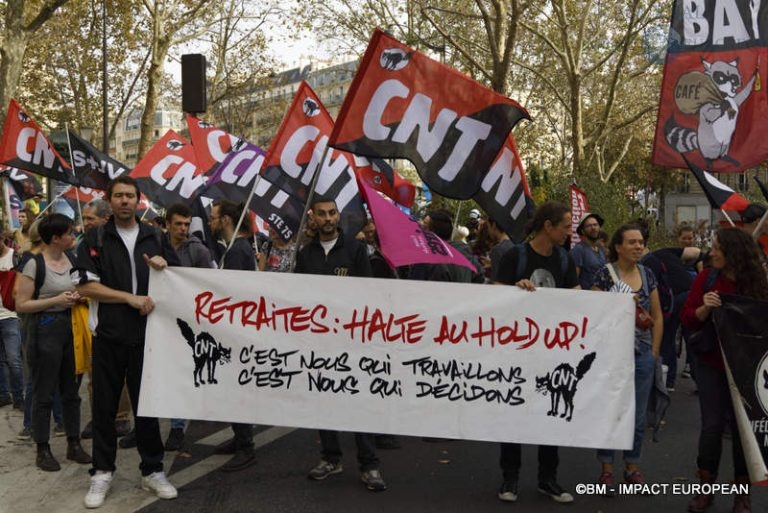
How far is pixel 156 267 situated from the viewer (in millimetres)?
4898

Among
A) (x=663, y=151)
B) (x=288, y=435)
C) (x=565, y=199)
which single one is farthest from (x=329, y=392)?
(x=565, y=199)

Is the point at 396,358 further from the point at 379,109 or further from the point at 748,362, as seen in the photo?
the point at 748,362

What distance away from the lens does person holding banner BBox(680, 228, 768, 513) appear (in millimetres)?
4699

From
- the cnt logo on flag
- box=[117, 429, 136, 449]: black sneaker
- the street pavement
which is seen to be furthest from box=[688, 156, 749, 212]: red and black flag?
box=[117, 429, 136, 449]: black sneaker

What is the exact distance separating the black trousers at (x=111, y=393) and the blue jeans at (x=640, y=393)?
2766 mm

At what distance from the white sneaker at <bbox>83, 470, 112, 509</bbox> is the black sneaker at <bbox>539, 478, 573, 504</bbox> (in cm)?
255

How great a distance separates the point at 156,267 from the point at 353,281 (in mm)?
1137

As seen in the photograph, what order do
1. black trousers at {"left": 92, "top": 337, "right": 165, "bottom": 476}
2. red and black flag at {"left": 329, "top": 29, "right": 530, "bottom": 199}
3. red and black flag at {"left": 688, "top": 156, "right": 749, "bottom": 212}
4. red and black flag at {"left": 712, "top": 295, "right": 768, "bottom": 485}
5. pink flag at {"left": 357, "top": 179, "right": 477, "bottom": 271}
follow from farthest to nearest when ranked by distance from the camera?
1. red and black flag at {"left": 688, "top": 156, "right": 749, "bottom": 212}
2. pink flag at {"left": 357, "top": 179, "right": 477, "bottom": 271}
3. red and black flag at {"left": 329, "top": 29, "right": 530, "bottom": 199}
4. black trousers at {"left": 92, "top": 337, "right": 165, "bottom": 476}
5. red and black flag at {"left": 712, "top": 295, "right": 768, "bottom": 485}

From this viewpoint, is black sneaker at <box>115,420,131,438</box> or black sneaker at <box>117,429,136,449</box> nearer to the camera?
black sneaker at <box>117,429,136,449</box>

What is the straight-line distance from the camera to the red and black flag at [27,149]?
8414mm

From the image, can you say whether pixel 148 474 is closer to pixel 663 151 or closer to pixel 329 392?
pixel 329 392

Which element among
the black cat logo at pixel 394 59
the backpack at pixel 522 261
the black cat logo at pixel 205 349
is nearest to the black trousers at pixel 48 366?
the black cat logo at pixel 205 349

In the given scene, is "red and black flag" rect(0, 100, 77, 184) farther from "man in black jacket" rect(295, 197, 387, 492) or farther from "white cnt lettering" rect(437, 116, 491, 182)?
"white cnt lettering" rect(437, 116, 491, 182)

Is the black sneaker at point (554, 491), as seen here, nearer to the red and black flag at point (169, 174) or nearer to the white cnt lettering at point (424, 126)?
the white cnt lettering at point (424, 126)
